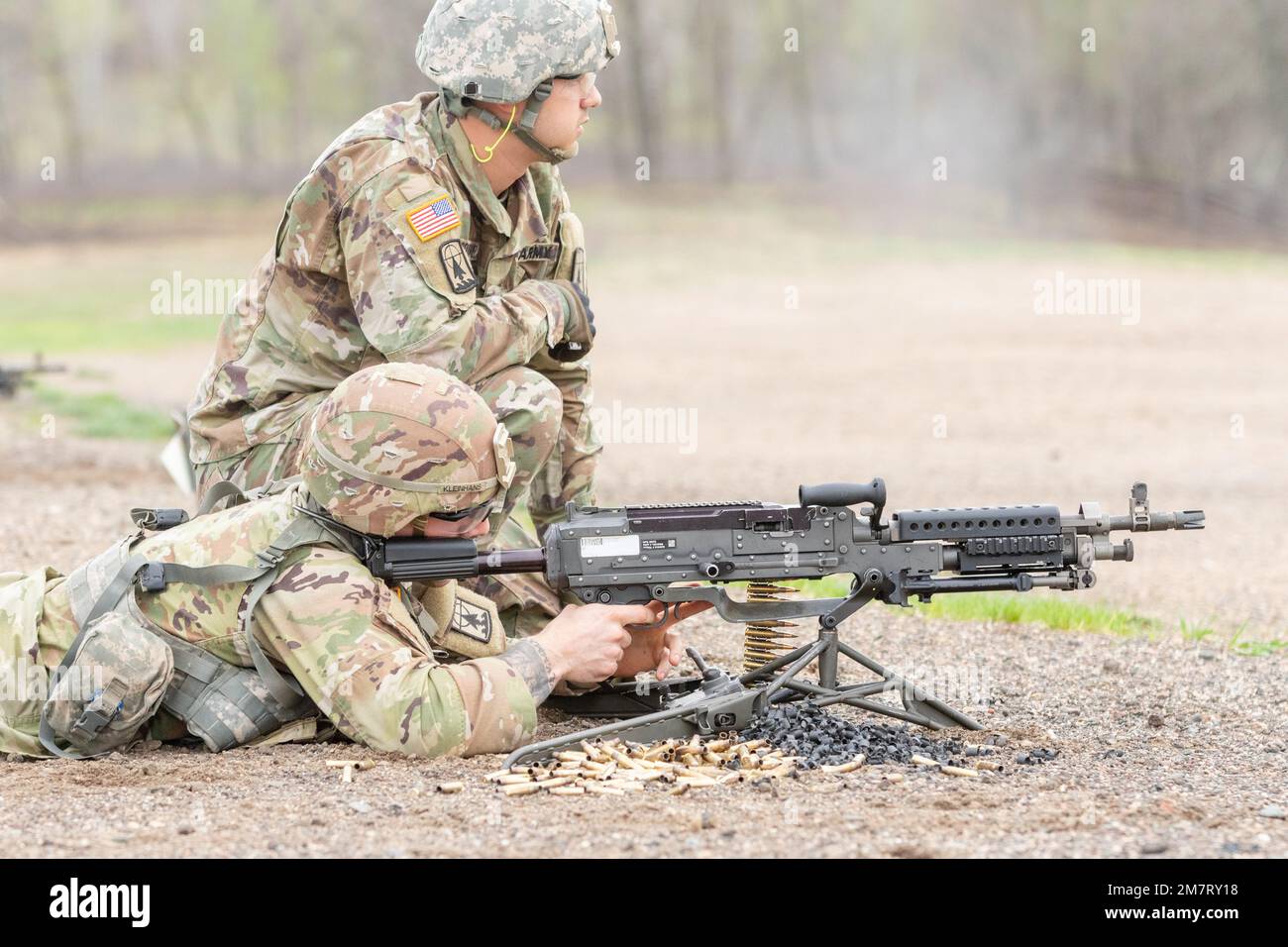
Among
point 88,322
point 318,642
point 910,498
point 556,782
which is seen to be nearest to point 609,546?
point 556,782

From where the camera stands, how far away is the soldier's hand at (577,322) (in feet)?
20.1

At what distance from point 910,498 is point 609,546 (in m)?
7.20

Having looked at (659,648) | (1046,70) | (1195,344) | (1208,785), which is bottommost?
(1208,785)

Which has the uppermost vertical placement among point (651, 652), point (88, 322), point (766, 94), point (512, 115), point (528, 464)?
point (766, 94)

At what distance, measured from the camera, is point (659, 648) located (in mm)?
5566

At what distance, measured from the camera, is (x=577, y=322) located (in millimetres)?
6129

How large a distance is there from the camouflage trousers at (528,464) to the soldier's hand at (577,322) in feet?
0.46

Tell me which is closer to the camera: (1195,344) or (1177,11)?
(1195,344)

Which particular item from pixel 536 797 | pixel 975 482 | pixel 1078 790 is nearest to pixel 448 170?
pixel 536 797

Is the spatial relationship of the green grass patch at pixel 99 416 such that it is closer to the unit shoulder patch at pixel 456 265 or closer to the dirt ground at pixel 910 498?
the dirt ground at pixel 910 498

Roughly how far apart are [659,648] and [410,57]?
25.7 meters

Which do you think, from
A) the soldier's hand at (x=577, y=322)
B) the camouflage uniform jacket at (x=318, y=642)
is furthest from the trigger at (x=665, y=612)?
the soldier's hand at (x=577, y=322)

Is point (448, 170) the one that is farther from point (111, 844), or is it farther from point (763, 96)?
point (763, 96)

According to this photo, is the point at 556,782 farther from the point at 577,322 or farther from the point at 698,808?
the point at 577,322
